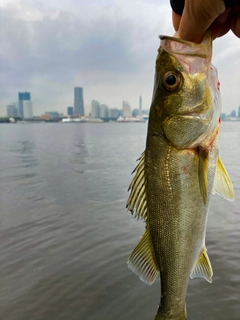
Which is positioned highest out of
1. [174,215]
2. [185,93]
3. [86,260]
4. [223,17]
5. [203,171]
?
[223,17]

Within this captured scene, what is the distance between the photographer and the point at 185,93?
2154 mm

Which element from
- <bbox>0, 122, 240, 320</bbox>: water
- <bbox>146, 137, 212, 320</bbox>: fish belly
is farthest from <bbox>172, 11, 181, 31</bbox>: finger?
<bbox>0, 122, 240, 320</bbox>: water

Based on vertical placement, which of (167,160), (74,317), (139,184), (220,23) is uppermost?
(220,23)

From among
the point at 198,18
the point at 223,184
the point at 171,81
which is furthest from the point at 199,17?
the point at 223,184

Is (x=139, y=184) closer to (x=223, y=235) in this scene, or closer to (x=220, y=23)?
(x=220, y=23)

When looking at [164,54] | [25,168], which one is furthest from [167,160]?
[25,168]

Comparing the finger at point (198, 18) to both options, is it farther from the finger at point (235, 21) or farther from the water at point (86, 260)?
the water at point (86, 260)

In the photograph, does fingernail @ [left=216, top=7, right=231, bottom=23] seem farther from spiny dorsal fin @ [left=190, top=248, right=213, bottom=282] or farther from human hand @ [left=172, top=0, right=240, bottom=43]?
spiny dorsal fin @ [left=190, top=248, right=213, bottom=282]

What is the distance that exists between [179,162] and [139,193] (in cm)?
44

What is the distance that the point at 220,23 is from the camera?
2459 millimetres

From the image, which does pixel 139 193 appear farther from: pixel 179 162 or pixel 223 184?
pixel 223 184

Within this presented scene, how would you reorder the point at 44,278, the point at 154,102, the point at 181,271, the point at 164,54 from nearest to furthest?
the point at 164,54 → the point at 154,102 → the point at 181,271 → the point at 44,278

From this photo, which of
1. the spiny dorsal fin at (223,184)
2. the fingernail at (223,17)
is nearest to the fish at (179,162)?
the spiny dorsal fin at (223,184)

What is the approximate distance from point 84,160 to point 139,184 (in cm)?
1957
